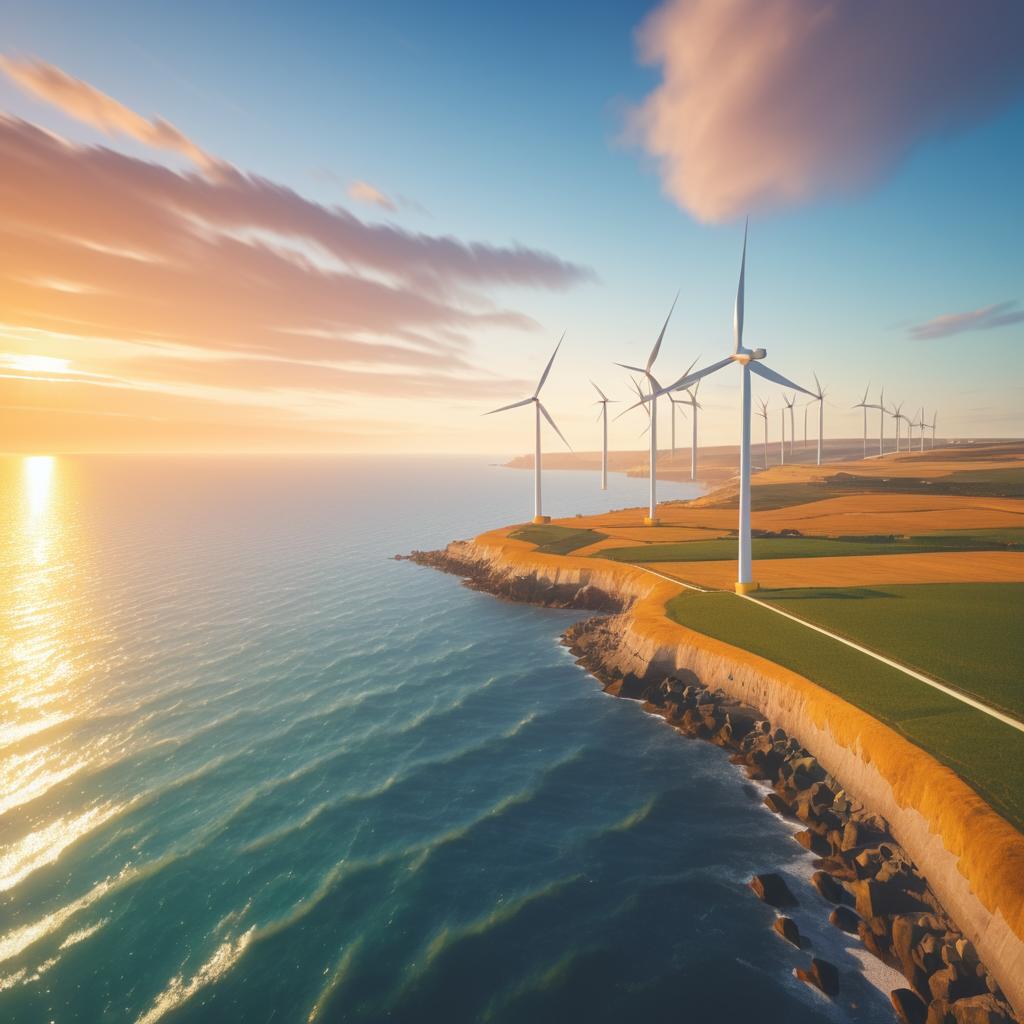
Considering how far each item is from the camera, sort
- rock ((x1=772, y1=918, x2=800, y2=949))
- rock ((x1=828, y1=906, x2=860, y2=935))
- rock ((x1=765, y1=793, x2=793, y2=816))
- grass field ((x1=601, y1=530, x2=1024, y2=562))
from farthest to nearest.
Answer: grass field ((x1=601, y1=530, x2=1024, y2=562)) → rock ((x1=765, y1=793, x2=793, y2=816)) → rock ((x1=828, y1=906, x2=860, y2=935)) → rock ((x1=772, y1=918, x2=800, y2=949))

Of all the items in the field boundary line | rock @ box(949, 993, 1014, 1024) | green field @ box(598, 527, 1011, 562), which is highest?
green field @ box(598, 527, 1011, 562)

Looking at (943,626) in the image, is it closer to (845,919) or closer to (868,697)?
(868,697)

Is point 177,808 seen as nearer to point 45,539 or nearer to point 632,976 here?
point 632,976

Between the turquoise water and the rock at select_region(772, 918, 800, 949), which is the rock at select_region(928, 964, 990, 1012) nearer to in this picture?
the turquoise water

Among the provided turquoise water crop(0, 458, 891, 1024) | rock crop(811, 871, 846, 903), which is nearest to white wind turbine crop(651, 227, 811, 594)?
turquoise water crop(0, 458, 891, 1024)

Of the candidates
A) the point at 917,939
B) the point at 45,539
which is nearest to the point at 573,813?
the point at 917,939

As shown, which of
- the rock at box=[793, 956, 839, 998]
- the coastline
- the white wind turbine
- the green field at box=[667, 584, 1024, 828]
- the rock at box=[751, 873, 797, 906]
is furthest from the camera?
the white wind turbine

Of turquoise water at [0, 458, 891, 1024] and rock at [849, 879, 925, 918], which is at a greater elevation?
rock at [849, 879, 925, 918]
